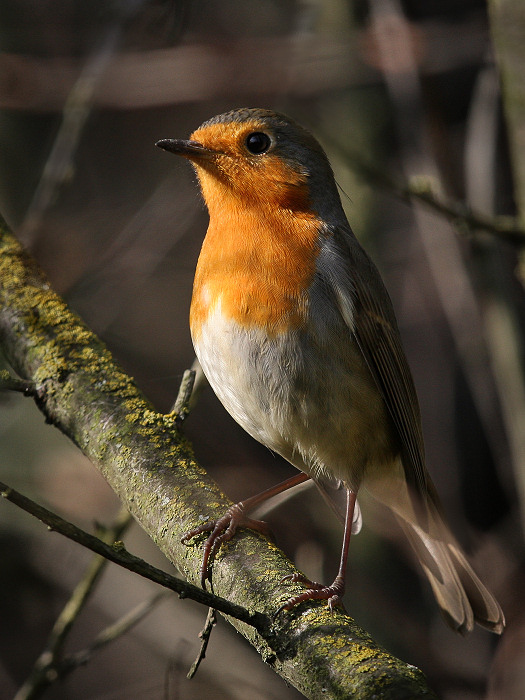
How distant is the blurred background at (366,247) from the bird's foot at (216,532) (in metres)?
1.31

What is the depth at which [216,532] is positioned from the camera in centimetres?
225

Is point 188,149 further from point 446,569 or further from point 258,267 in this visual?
point 446,569

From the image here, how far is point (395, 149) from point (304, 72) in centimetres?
103

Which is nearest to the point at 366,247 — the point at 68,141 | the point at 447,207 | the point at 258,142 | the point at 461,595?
the point at 447,207

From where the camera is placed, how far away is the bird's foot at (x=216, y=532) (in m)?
2.21

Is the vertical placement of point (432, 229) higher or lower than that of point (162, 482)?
higher

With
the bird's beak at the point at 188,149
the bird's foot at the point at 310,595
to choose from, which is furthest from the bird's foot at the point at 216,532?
the bird's beak at the point at 188,149

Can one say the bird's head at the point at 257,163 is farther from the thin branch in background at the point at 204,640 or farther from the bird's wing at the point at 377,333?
the thin branch in background at the point at 204,640

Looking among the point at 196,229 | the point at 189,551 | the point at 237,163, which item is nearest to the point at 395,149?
the point at 196,229

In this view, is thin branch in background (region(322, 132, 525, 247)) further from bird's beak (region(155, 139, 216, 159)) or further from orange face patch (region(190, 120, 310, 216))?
bird's beak (region(155, 139, 216, 159))

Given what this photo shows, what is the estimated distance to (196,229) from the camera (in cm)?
596

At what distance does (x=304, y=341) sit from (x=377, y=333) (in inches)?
17.6

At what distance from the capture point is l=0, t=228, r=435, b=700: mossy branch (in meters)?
1.81

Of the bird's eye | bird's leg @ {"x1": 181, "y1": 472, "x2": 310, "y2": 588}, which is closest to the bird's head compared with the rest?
the bird's eye
